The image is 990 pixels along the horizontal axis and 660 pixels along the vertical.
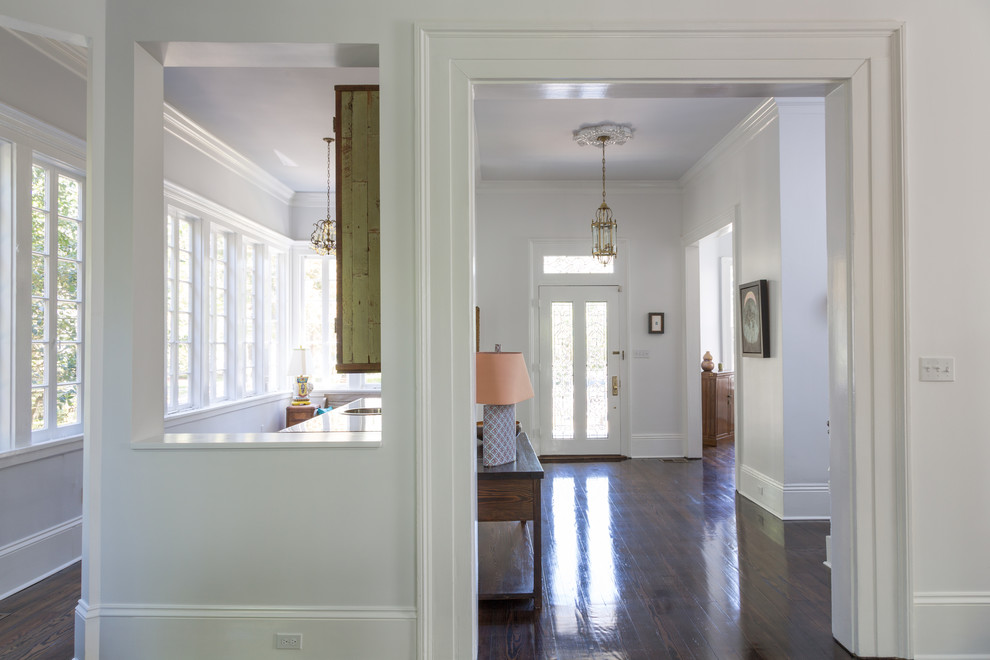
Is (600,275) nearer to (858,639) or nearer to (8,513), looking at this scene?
(858,639)

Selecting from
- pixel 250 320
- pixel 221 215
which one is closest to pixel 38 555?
pixel 221 215

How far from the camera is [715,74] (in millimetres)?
2430

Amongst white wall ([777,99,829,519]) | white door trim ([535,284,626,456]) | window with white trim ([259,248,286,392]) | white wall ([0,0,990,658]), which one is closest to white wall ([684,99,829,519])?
white wall ([777,99,829,519])

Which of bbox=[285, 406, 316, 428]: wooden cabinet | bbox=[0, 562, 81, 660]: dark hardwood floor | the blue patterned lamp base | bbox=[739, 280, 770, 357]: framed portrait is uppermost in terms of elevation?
bbox=[739, 280, 770, 357]: framed portrait

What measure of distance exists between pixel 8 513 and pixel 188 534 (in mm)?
1499

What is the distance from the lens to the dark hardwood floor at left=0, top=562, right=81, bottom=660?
2541mm

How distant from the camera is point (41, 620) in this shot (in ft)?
9.25

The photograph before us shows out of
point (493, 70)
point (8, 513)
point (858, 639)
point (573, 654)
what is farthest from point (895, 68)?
point (8, 513)

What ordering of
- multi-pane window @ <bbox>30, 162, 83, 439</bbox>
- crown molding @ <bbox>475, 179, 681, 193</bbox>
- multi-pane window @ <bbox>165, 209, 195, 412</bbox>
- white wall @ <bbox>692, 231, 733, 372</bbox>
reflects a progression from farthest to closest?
white wall @ <bbox>692, 231, 733, 372</bbox>
crown molding @ <bbox>475, 179, 681, 193</bbox>
multi-pane window @ <bbox>165, 209, 195, 412</bbox>
multi-pane window @ <bbox>30, 162, 83, 439</bbox>

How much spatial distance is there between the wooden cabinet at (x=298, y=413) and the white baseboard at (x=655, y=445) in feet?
11.9

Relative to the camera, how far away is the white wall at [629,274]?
670cm

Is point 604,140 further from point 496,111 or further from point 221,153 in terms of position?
point 221,153

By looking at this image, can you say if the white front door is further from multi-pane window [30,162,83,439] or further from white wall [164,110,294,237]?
multi-pane window [30,162,83,439]

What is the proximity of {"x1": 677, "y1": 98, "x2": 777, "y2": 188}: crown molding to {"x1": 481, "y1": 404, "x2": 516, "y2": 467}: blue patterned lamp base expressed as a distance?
10.3 feet
